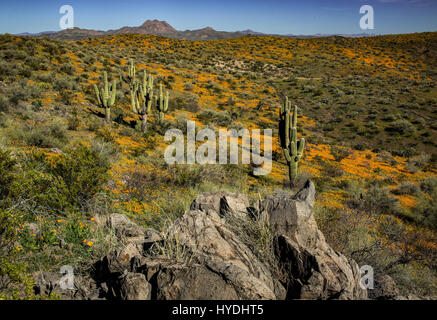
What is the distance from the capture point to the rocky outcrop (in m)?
2.34

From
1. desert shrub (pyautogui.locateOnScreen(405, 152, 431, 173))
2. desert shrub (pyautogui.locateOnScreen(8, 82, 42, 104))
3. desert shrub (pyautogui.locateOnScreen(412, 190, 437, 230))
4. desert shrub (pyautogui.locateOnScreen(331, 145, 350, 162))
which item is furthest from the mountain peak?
desert shrub (pyautogui.locateOnScreen(412, 190, 437, 230))

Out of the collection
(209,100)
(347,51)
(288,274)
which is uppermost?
(347,51)

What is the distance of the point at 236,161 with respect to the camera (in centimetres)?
1224

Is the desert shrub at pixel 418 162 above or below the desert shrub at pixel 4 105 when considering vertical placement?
below

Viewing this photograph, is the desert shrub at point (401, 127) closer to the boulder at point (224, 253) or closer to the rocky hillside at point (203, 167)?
the rocky hillside at point (203, 167)

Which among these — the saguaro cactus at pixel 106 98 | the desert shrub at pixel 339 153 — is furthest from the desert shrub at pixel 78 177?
the desert shrub at pixel 339 153

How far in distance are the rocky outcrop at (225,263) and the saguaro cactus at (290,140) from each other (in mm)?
6933

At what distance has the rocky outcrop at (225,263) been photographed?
234 centimetres

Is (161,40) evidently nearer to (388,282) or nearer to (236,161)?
(236,161)

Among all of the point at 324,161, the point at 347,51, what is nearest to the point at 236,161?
the point at 324,161

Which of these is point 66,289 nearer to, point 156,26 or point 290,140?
point 290,140

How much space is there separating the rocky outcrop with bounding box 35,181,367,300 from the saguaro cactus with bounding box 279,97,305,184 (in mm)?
6933

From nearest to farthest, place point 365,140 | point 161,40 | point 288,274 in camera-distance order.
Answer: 1. point 288,274
2. point 365,140
3. point 161,40
